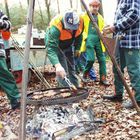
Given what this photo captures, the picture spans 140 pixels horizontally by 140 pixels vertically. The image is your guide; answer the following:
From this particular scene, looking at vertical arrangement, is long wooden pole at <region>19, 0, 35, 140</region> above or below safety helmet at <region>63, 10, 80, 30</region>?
below

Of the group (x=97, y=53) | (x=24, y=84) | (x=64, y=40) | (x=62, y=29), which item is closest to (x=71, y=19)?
(x=62, y=29)

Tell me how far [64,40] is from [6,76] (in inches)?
47.7

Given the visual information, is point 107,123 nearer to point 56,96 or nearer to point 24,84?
point 56,96

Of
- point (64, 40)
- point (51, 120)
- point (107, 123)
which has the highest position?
point (64, 40)

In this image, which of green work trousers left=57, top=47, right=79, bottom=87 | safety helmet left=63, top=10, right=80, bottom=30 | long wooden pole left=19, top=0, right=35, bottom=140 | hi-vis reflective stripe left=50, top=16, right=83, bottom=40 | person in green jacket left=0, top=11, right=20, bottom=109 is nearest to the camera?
long wooden pole left=19, top=0, right=35, bottom=140

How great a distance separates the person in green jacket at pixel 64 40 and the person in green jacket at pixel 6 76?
2.40 feet

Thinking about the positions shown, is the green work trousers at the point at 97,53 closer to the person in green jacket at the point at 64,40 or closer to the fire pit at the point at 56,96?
the person in green jacket at the point at 64,40

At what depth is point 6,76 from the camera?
6785 mm

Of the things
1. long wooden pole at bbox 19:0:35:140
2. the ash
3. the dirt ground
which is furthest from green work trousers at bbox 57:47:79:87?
long wooden pole at bbox 19:0:35:140

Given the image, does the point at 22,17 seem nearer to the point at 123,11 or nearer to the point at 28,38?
the point at 123,11

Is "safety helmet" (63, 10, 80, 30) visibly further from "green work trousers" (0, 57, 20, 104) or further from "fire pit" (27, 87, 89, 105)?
"green work trousers" (0, 57, 20, 104)

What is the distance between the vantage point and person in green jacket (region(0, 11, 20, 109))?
6395 mm

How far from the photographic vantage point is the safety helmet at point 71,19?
19.2ft

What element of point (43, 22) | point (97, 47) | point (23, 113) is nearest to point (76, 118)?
point (23, 113)
